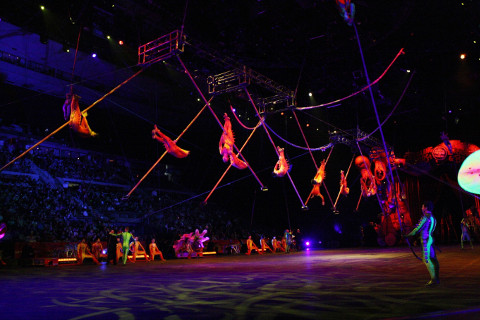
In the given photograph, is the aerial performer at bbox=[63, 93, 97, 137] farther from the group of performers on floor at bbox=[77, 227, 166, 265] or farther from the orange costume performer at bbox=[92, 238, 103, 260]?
the orange costume performer at bbox=[92, 238, 103, 260]

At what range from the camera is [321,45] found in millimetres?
15867

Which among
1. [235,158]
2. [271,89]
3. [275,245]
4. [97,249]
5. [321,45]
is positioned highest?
[321,45]

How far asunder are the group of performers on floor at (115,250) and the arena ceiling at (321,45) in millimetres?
7435

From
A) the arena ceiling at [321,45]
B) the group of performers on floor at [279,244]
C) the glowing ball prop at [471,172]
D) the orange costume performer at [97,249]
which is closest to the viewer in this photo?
the arena ceiling at [321,45]

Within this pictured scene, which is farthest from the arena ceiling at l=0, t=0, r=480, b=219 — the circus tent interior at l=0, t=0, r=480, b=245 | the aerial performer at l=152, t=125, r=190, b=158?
the aerial performer at l=152, t=125, r=190, b=158

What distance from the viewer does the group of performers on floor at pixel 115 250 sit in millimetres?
16031

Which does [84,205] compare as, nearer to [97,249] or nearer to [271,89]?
[97,249]

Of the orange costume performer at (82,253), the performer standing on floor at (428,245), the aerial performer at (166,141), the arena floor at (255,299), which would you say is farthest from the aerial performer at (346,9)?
the orange costume performer at (82,253)

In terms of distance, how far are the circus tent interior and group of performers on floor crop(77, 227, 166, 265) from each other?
353 cm

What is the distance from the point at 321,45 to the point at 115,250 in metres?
12.0

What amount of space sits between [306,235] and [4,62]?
2364cm

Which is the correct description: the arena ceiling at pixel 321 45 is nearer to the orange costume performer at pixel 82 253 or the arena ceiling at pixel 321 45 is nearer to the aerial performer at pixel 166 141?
the aerial performer at pixel 166 141

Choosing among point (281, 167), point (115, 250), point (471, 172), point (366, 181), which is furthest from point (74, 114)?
point (366, 181)

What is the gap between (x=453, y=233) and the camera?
28.4 meters
